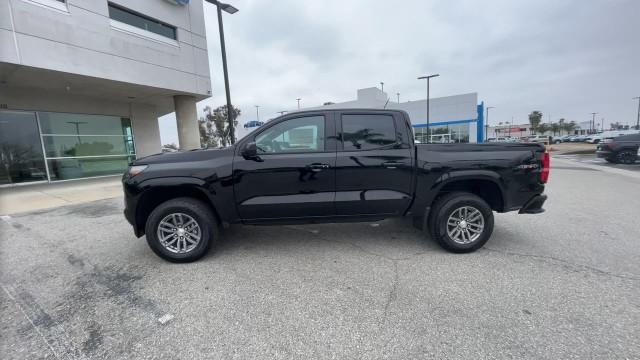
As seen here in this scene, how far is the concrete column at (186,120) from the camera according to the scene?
12781 mm

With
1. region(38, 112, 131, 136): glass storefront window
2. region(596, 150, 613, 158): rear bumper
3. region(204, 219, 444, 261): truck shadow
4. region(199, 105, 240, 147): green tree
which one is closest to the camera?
region(204, 219, 444, 261): truck shadow

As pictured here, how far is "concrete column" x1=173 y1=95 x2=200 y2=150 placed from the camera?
12.8 meters

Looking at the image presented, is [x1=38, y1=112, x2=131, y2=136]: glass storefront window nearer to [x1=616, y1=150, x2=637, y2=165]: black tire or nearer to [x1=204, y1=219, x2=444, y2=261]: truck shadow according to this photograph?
[x1=204, y1=219, x2=444, y2=261]: truck shadow

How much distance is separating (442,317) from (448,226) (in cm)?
Answer: 146

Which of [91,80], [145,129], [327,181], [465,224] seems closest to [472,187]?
[465,224]

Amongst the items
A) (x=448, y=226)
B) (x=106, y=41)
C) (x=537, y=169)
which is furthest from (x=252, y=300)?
(x=106, y=41)

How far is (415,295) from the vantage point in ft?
8.47

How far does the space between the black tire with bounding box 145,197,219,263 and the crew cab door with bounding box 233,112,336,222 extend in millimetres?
407

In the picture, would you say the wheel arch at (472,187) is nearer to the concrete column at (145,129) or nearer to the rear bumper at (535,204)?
the rear bumper at (535,204)

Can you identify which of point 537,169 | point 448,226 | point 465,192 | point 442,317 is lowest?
point 442,317

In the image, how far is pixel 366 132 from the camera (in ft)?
11.5

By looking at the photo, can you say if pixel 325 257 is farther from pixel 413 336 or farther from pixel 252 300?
pixel 413 336

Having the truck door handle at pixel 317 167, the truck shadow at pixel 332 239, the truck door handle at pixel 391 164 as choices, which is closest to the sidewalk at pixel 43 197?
the truck shadow at pixel 332 239

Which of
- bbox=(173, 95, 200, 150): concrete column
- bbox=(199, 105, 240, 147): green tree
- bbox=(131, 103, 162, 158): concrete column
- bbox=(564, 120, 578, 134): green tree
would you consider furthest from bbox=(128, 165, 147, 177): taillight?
bbox=(564, 120, 578, 134): green tree
